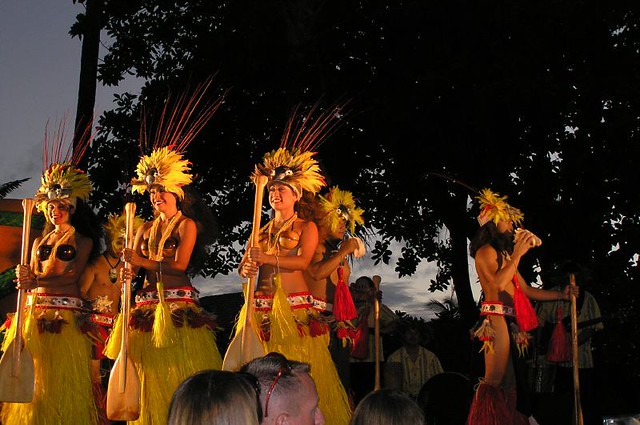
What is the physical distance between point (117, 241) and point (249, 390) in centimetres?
556

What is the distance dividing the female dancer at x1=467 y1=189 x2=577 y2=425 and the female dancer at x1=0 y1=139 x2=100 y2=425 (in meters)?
3.01

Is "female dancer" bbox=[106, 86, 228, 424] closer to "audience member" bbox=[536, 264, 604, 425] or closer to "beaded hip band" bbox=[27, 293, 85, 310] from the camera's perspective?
"beaded hip band" bbox=[27, 293, 85, 310]

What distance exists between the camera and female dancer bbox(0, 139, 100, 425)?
7586 mm

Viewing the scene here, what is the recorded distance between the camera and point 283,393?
336cm

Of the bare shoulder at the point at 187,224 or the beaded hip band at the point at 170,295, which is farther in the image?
the bare shoulder at the point at 187,224

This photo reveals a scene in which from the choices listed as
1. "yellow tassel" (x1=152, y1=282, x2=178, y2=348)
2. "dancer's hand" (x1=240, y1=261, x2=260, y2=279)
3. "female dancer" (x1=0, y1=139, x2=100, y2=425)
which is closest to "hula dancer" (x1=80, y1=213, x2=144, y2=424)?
"female dancer" (x1=0, y1=139, x2=100, y2=425)

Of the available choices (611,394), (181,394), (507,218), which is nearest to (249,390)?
(181,394)

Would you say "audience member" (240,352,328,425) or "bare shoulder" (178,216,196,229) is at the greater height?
"bare shoulder" (178,216,196,229)

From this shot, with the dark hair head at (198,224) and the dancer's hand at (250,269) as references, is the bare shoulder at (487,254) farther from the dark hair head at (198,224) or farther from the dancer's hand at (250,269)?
the dark hair head at (198,224)

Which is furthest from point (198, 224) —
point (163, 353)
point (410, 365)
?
point (410, 365)

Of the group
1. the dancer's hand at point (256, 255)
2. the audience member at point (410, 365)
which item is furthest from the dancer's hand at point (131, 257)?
the audience member at point (410, 365)

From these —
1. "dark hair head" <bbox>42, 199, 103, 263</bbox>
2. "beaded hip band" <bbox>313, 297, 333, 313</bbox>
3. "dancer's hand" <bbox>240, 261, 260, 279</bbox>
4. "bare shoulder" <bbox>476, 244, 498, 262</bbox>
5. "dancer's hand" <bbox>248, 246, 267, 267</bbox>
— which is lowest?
"beaded hip band" <bbox>313, 297, 333, 313</bbox>

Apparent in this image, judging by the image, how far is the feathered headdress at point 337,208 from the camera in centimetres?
796

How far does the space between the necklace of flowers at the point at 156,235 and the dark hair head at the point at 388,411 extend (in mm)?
3554
